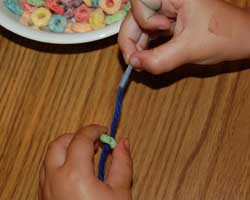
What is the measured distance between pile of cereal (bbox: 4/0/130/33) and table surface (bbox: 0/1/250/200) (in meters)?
0.03

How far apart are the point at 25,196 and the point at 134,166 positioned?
168 mm

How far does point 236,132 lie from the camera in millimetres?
801

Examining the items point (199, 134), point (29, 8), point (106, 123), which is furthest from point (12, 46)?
point (199, 134)

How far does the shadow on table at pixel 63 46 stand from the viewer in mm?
855

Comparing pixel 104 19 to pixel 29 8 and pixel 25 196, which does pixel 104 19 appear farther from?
pixel 25 196

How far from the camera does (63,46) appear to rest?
86cm

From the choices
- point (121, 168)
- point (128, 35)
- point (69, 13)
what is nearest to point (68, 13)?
point (69, 13)

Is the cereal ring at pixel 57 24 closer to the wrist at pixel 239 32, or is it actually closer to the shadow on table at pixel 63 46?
the shadow on table at pixel 63 46

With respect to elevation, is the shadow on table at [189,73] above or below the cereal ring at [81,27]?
below

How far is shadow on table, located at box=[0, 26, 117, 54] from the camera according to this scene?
0.86 metres

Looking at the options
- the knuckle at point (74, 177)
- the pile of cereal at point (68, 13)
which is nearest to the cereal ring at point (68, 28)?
the pile of cereal at point (68, 13)

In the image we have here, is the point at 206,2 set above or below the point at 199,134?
above

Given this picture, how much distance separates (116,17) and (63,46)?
98 mm

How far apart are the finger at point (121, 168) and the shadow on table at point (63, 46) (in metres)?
0.16
